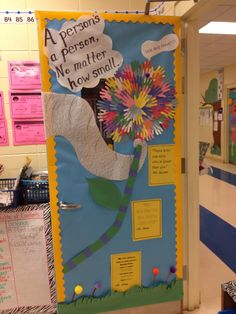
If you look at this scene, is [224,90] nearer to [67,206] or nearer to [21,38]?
[21,38]

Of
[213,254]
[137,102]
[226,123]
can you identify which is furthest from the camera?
[226,123]

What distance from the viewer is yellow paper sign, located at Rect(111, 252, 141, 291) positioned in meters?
1.93

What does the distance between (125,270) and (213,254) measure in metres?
1.48

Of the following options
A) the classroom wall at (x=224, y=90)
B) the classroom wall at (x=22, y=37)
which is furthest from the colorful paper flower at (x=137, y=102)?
the classroom wall at (x=224, y=90)

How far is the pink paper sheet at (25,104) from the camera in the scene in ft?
7.02

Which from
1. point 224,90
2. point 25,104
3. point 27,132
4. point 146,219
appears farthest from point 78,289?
point 224,90

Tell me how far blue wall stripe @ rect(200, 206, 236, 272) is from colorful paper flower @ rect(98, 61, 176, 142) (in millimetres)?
1821

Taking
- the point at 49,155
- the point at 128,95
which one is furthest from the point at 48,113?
the point at 128,95

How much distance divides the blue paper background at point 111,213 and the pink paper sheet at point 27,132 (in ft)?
1.77

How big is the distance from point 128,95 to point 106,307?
1.51m

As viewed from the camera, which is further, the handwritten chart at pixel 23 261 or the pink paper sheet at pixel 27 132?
the pink paper sheet at pixel 27 132

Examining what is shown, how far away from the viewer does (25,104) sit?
2156 mm

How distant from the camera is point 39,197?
→ 6.52 ft

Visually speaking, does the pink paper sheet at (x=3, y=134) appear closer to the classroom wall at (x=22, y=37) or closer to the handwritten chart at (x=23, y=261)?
the classroom wall at (x=22, y=37)
